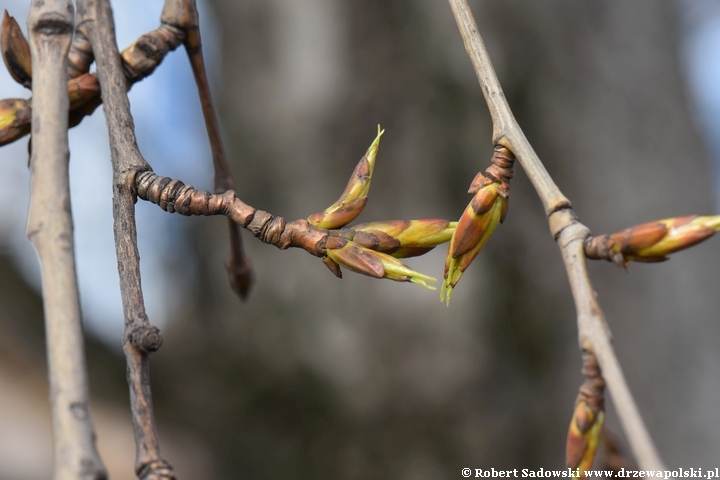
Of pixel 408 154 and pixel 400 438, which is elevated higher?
pixel 408 154

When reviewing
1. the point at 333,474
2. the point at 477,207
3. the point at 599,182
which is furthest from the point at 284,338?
the point at 477,207

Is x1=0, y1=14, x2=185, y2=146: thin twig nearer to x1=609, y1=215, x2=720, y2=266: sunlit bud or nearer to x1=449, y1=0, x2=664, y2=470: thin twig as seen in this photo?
x1=449, y1=0, x2=664, y2=470: thin twig

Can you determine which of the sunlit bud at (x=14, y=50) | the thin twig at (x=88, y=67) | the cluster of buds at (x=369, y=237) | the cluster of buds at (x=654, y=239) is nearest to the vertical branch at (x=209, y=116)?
the thin twig at (x=88, y=67)

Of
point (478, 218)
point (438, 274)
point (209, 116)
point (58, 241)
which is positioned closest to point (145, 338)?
point (58, 241)

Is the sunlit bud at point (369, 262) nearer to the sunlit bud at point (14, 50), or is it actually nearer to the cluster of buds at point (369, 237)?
the cluster of buds at point (369, 237)

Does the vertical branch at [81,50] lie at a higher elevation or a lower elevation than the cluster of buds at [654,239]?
higher

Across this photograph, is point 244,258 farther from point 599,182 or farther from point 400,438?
point 599,182

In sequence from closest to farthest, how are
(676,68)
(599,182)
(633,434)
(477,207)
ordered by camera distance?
(633,434), (477,207), (599,182), (676,68)
